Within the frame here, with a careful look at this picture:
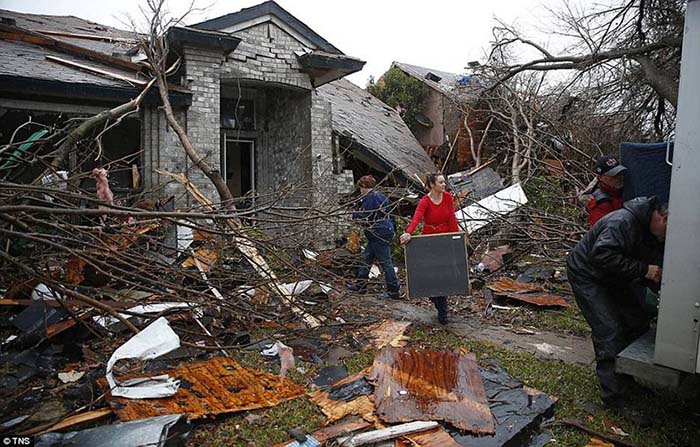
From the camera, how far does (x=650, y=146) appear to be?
4176mm

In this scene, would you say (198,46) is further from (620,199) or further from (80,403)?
(620,199)

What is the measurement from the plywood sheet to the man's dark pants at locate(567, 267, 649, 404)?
2.48 metres

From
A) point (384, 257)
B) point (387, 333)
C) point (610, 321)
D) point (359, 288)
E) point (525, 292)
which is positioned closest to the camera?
point (610, 321)

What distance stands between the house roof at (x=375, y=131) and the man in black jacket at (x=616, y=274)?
23.3 feet

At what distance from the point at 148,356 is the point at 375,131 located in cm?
1131

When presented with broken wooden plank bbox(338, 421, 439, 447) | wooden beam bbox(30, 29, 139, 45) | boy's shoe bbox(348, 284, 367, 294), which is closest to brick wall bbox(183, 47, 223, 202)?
wooden beam bbox(30, 29, 139, 45)

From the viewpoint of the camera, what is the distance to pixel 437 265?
5840mm

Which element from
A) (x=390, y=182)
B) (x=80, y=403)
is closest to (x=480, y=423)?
(x=80, y=403)

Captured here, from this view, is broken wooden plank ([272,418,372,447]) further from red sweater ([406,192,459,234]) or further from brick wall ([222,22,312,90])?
A: brick wall ([222,22,312,90])

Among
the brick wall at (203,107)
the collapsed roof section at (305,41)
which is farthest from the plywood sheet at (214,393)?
the collapsed roof section at (305,41)

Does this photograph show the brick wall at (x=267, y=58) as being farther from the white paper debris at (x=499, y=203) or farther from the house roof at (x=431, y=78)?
the house roof at (x=431, y=78)

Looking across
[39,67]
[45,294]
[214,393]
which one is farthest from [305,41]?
[214,393]

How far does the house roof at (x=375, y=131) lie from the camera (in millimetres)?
12414

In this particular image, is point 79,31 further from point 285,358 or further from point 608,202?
point 608,202
